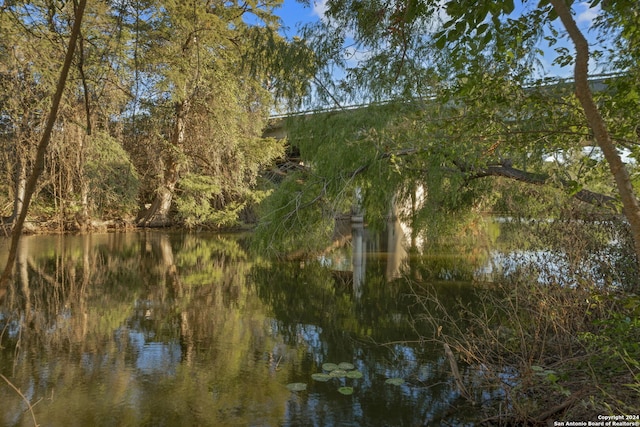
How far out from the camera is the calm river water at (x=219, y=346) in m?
3.75

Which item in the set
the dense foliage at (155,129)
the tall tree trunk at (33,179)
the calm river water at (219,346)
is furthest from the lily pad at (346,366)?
the dense foliage at (155,129)

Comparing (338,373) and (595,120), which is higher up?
(595,120)

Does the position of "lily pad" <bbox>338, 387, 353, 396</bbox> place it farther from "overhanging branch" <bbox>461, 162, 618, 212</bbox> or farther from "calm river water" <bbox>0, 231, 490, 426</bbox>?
"overhanging branch" <bbox>461, 162, 618, 212</bbox>

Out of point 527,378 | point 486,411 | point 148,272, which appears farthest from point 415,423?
point 148,272

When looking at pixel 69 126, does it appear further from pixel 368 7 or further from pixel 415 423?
pixel 415 423

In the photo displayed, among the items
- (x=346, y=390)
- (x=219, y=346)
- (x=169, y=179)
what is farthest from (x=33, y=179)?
(x=169, y=179)

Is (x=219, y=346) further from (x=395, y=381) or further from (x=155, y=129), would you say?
(x=155, y=129)

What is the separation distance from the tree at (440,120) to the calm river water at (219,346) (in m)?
1.64

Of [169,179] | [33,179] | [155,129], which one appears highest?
[155,129]

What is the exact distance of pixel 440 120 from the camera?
437 cm

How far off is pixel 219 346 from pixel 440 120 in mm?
3236

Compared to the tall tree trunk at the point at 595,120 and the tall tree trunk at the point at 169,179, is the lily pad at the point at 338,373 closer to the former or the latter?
the tall tree trunk at the point at 595,120

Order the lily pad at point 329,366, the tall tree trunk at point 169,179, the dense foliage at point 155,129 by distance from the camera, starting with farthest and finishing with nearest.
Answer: the tall tree trunk at point 169,179 → the dense foliage at point 155,129 → the lily pad at point 329,366

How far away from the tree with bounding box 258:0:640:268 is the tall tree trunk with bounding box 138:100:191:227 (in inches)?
457
